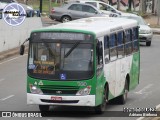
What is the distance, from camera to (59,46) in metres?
18.0

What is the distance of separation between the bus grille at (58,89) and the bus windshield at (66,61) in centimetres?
23

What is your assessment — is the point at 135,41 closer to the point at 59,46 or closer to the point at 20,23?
the point at 59,46

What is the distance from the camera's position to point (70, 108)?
19.9 metres

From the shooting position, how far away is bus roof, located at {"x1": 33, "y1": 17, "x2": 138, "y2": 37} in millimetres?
18189

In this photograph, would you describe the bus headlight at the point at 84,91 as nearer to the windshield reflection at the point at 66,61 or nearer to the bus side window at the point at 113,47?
the windshield reflection at the point at 66,61

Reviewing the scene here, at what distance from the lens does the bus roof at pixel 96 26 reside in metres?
18.2

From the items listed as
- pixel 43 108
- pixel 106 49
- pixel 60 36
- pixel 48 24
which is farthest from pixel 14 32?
pixel 60 36

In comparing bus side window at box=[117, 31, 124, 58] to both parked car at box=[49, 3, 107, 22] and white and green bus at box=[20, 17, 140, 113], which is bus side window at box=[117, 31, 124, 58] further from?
parked car at box=[49, 3, 107, 22]

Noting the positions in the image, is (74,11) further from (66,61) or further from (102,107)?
(66,61)

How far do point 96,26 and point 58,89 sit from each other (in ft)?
7.96

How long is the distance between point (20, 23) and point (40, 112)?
1880 centimetres

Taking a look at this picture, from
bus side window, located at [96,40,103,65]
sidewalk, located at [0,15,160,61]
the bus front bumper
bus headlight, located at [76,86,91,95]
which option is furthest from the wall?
bus headlight, located at [76,86,91,95]

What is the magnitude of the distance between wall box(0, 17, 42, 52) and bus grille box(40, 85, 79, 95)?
17.0 m

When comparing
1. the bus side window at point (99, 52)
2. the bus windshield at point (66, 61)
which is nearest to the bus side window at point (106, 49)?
the bus side window at point (99, 52)
